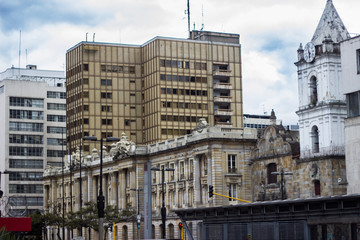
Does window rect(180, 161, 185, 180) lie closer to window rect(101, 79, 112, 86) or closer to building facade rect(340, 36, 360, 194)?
building facade rect(340, 36, 360, 194)

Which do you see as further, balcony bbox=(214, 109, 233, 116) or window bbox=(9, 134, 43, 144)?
window bbox=(9, 134, 43, 144)

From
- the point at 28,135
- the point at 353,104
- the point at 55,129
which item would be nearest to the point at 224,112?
the point at 55,129

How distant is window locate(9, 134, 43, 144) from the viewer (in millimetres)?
175875

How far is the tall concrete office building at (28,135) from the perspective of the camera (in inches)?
6900

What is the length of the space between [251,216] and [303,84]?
36.1 metres

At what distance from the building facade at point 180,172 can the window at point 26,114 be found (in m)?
43.1

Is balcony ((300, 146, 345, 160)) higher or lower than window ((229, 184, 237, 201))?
higher

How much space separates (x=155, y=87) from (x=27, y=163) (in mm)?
45789

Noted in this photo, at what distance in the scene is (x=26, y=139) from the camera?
177875 millimetres

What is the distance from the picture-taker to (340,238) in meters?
48.6

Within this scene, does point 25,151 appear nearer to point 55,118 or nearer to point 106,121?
point 55,118

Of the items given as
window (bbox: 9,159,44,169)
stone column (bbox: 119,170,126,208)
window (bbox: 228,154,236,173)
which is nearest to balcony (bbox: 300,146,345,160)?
window (bbox: 228,154,236,173)

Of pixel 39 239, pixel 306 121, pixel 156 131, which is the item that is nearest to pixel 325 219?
pixel 306 121

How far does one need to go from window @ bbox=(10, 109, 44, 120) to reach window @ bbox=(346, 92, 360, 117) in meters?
112
